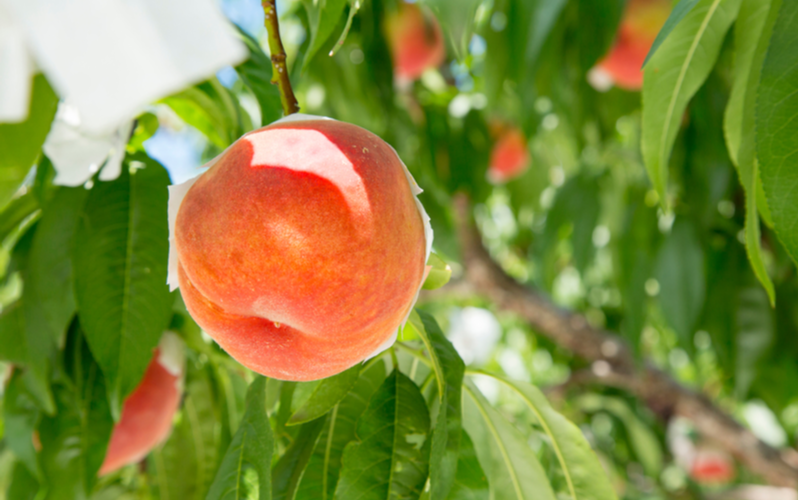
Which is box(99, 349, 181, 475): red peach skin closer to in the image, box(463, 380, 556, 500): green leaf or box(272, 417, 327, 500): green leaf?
box(272, 417, 327, 500): green leaf

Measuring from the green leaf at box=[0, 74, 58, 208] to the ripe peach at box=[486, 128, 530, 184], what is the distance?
1.72 m

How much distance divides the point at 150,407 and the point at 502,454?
0.49 metres

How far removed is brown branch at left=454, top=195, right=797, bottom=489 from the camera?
172 cm

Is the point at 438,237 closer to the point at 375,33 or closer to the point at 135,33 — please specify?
the point at 375,33

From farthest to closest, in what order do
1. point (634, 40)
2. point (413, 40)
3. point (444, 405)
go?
1. point (413, 40)
2. point (634, 40)
3. point (444, 405)

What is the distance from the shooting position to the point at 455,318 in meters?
3.26

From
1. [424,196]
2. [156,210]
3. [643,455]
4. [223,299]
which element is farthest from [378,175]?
[643,455]

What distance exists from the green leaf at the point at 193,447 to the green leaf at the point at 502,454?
0.48 meters

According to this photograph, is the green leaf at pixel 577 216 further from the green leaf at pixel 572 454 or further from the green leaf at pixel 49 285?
the green leaf at pixel 49 285

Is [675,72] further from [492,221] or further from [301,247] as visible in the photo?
[492,221]

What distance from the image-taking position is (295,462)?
1.97ft

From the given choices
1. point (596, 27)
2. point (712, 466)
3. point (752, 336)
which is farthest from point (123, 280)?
point (712, 466)

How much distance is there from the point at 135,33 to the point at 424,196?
1401 mm

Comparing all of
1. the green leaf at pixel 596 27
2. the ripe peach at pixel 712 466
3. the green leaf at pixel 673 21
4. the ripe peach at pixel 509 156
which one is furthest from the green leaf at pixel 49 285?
the ripe peach at pixel 712 466
